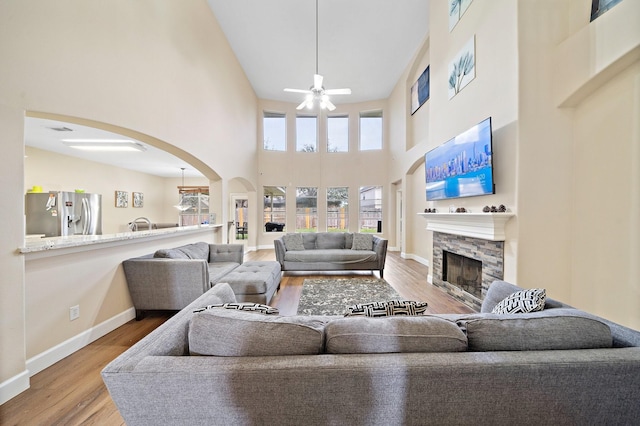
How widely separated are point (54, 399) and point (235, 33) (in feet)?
20.8

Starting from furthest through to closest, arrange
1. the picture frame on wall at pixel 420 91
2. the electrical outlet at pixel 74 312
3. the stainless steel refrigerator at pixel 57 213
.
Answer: the picture frame on wall at pixel 420 91
the stainless steel refrigerator at pixel 57 213
the electrical outlet at pixel 74 312

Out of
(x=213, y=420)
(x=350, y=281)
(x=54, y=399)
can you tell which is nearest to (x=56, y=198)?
(x=54, y=399)

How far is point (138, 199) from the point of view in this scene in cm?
793

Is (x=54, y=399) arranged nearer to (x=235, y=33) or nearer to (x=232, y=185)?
(x=235, y=33)

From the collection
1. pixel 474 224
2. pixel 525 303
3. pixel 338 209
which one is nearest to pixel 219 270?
pixel 525 303

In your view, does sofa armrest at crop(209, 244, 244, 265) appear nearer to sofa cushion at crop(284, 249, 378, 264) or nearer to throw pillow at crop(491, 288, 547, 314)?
sofa cushion at crop(284, 249, 378, 264)

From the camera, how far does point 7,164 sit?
5.56 ft

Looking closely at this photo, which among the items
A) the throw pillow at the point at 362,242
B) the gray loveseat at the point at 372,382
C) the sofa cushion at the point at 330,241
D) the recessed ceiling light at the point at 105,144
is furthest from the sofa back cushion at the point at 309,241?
the gray loveseat at the point at 372,382

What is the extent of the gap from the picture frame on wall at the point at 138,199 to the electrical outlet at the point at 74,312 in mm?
6600

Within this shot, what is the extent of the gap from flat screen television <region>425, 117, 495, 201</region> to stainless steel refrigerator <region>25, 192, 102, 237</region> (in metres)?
7.06

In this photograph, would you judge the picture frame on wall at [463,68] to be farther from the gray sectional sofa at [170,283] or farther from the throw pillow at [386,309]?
the gray sectional sofa at [170,283]

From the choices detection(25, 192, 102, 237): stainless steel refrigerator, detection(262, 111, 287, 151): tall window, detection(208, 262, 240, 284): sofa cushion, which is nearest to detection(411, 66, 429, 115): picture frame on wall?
detection(262, 111, 287, 151): tall window

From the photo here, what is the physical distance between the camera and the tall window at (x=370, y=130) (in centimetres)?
844

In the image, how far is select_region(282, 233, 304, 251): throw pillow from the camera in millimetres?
5172
